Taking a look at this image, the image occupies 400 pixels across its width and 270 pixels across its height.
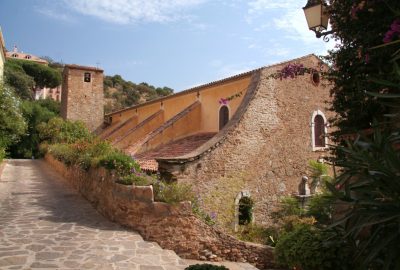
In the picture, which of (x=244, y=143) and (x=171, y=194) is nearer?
(x=171, y=194)

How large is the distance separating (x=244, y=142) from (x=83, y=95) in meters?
25.4

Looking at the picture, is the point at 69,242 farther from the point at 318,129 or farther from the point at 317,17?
the point at 318,129

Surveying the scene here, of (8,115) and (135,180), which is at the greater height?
(8,115)

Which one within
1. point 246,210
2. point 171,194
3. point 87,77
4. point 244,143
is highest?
point 87,77

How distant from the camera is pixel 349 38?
192 inches

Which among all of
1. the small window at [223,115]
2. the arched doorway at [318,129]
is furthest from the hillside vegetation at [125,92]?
the arched doorway at [318,129]

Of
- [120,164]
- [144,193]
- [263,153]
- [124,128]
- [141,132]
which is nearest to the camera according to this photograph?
[144,193]

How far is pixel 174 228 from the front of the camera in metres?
7.79

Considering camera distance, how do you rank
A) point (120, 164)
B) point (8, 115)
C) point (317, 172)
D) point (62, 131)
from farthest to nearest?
point (62, 131)
point (317, 172)
point (8, 115)
point (120, 164)

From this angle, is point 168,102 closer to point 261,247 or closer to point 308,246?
point 261,247

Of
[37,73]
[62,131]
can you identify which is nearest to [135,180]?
[62,131]

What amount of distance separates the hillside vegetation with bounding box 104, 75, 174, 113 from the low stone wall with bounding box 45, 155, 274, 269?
45.1 meters

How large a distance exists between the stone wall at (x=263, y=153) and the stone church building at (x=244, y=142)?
34 millimetres

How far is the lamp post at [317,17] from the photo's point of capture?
5527 millimetres
